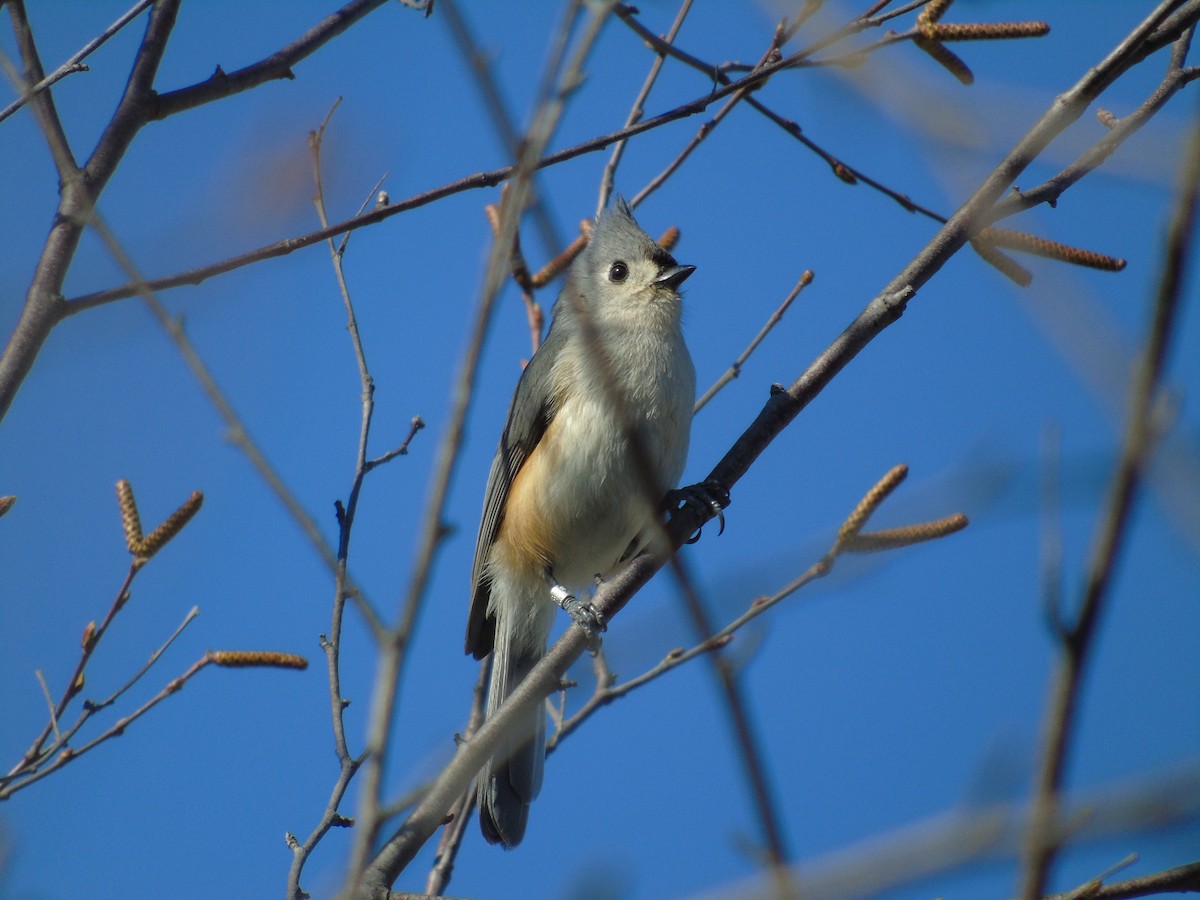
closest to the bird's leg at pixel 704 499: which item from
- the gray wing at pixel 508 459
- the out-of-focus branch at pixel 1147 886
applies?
the gray wing at pixel 508 459

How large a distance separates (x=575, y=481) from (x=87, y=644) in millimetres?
1820

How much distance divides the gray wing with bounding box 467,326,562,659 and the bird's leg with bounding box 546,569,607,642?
27cm

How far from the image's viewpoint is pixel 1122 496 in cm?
67

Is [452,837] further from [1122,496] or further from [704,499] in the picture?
[1122,496]

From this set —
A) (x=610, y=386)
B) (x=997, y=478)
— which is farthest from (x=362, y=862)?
(x=997, y=478)

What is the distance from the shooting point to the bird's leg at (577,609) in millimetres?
2712

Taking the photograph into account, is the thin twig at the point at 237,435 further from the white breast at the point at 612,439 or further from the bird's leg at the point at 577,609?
the white breast at the point at 612,439

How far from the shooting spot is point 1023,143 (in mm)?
2359

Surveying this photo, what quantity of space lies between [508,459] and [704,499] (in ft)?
3.95

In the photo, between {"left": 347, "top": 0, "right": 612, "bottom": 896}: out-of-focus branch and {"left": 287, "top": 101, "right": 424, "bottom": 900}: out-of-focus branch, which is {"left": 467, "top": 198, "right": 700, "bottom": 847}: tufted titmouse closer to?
{"left": 287, "top": 101, "right": 424, "bottom": 900}: out-of-focus branch

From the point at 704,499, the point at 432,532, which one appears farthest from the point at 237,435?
the point at 704,499

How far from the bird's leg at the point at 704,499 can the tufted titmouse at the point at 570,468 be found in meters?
0.11

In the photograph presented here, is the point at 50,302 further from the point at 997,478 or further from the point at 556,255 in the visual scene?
the point at 997,478

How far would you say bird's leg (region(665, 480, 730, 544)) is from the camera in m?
2.90
